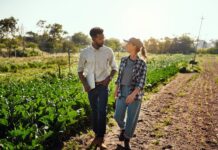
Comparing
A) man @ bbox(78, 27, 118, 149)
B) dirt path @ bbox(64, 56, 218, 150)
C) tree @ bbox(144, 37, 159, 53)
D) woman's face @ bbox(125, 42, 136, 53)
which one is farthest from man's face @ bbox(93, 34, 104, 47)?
tree @ bbox(144, 37, 159, 53)

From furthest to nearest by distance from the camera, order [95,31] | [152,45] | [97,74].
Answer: [152,45] → [97,74] → [95,31]

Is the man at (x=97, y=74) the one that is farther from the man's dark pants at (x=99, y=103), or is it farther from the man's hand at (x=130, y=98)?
the man's hand at (x=130, y=98)

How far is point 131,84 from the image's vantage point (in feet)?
15.7

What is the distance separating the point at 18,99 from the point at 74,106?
1355 millimetres

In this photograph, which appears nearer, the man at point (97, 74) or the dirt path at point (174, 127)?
the man at point (97, 74)

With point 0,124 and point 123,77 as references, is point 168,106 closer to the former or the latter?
point 123,77

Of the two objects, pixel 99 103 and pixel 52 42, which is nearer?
pixel 99 103

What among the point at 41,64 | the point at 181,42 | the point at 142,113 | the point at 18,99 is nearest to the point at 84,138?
the point at 18,99

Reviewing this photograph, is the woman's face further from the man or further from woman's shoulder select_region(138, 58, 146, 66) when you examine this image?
the man

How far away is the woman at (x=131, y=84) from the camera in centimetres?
466

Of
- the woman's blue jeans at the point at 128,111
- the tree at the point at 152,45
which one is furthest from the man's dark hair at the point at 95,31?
the tree at the point at 152,45

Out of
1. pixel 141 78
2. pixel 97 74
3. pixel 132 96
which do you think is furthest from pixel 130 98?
pixel 97 74

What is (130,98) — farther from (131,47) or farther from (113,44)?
(113,44)

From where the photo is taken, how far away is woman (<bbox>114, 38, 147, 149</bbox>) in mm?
4656
